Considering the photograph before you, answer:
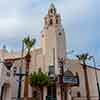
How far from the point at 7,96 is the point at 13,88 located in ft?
7.33

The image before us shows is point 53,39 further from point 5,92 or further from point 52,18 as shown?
point 5,92

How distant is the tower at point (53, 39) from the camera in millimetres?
57594

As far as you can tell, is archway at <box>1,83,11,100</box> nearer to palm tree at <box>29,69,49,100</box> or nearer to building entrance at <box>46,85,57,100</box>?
palm tree at <box>29,69,49,100</box>

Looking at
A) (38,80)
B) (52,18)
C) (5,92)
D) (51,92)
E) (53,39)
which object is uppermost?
(52,18)

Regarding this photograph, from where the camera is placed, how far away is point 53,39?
5906 cm

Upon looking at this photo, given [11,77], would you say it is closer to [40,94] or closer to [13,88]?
[13,88]

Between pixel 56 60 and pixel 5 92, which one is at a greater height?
pixel 56 60

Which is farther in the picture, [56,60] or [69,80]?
[56,60]

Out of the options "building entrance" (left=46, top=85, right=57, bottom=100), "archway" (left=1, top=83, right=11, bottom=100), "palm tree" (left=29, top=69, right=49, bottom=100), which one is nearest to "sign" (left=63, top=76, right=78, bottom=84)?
"palm tree" (left=29, top=69, right=49, bottom=100)

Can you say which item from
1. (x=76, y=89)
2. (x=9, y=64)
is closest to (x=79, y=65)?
(x=76, y=89)

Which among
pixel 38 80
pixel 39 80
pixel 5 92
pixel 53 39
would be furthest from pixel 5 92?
pixel 53 39

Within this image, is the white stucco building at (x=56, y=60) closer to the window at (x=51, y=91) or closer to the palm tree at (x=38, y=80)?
the window at (x=51, y=91)

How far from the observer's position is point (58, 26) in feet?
202

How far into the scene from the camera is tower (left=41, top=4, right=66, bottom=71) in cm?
5759
